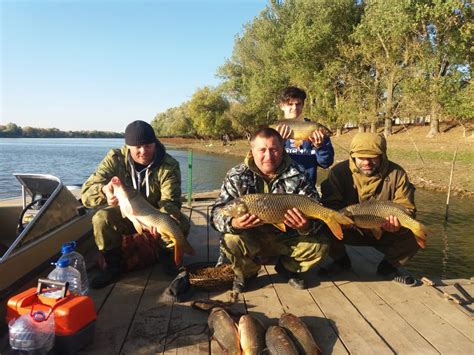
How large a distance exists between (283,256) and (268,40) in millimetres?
35336

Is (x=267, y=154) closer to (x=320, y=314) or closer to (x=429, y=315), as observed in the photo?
(x=320, y=314)

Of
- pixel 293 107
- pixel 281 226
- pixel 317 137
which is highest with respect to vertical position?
pixel 293 107

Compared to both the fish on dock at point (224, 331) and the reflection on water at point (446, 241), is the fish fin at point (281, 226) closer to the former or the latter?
the fish on dock at point (224, 331)

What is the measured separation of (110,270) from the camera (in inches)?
169

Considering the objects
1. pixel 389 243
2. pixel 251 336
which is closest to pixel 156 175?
pixel 251 336

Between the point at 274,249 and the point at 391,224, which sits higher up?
the point at 391,224

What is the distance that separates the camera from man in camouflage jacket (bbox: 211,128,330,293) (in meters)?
3.97

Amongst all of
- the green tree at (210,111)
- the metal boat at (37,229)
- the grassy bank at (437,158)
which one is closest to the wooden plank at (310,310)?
the metal boat at (37,229)

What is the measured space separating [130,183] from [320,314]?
2537 mm

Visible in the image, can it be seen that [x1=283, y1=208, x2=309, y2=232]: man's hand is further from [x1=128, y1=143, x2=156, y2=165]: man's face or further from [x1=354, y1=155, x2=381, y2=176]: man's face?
[x1=128, y1=143, x2=156, y2=165]: man's face

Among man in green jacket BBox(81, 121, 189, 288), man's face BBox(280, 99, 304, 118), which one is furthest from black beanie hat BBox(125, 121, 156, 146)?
man's face BBox(280, 99, 304, 118)

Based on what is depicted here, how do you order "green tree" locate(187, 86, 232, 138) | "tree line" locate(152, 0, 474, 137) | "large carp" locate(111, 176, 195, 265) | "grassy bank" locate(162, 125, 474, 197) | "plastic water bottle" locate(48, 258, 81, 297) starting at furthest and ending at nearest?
1. "green tree" locate(187, 86, 232, 138)
2. "tree line" locate(152, 0, 474, 137)
3. "grassy bank" locate(162, 125, 474, 197)
4. "large carp" locate(111, 176, 195, 265)
5. "plastic water bottle" locate(48, 258, 81, 297)

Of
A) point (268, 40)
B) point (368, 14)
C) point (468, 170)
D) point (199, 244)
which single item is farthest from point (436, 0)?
point (199, 244)

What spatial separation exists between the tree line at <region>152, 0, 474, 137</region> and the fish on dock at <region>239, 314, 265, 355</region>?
20.9m
